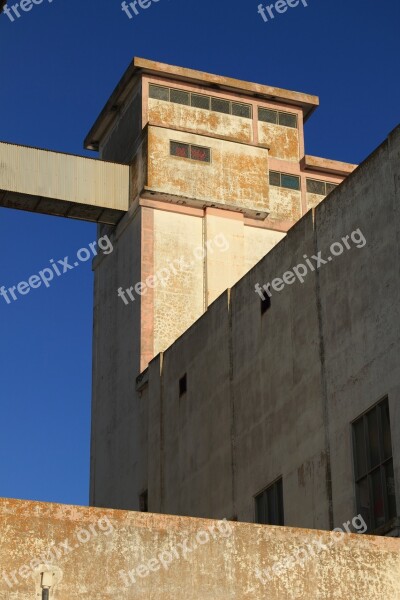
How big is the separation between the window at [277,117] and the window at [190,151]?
10.4 ft

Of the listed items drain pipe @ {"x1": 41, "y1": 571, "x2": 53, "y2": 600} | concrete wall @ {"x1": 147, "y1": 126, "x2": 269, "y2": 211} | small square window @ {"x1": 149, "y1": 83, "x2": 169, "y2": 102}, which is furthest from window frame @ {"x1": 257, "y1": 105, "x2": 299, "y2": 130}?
drain pipe @ {"x1": 41, "y1": 571, "x2": 53, "y2": 600}

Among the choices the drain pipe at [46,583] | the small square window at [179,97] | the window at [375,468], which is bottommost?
the drain pipe at [46,583]

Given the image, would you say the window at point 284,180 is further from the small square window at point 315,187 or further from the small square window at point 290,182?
the small square window at point 315,187

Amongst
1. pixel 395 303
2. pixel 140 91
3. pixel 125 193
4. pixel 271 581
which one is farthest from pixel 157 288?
pixel 271 581

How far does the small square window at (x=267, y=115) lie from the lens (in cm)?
4300

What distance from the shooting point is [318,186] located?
143ft

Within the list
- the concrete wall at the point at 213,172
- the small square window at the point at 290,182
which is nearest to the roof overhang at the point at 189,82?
the concrete wall at the point at 213,172

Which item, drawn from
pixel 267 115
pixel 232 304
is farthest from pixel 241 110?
pixel 232 304

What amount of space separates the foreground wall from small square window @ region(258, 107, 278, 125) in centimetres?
2539

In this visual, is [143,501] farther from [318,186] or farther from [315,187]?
[318,186]

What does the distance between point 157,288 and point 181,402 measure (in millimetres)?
5465

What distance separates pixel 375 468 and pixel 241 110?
2119 cm

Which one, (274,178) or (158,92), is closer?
(158,92)

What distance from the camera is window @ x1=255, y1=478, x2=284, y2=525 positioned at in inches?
1089
